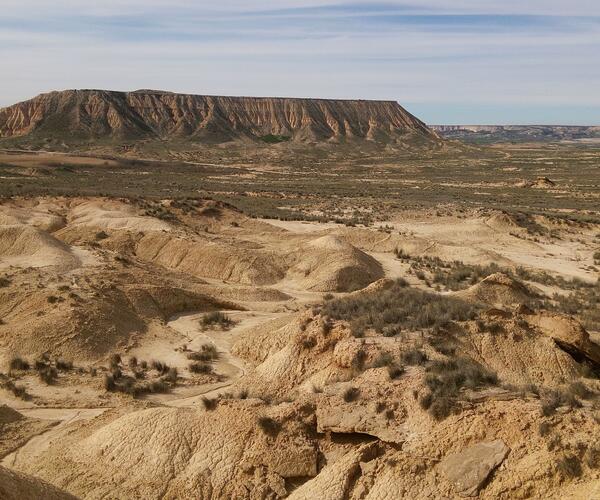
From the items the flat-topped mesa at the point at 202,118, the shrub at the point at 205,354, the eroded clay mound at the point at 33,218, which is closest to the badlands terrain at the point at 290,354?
the shrub at the point at 205,354

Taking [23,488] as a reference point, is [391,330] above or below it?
above

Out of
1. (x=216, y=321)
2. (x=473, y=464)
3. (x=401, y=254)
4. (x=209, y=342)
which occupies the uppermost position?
(x=473, y=464)

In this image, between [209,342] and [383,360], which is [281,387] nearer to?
[383,360]

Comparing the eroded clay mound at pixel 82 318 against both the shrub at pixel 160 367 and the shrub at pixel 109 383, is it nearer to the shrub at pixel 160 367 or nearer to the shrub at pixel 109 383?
the shrub at pixel 160 367

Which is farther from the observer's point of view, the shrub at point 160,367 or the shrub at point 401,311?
the shrub at point 160,367

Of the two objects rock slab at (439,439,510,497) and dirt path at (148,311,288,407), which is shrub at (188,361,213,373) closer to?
dirt path at (148,311,288,407)

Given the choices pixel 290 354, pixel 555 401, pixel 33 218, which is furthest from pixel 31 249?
pixel 555 401

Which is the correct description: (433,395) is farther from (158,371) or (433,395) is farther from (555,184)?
(555,184)

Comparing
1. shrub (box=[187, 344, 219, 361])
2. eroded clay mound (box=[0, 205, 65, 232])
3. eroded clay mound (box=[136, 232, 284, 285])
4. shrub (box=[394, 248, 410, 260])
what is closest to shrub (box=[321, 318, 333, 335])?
shrub (box=[187, 344, 219, 361])
